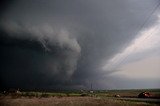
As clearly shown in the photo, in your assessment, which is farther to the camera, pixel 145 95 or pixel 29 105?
pixel 145 95

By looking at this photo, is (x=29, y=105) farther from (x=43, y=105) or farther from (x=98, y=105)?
(x=98, y=105)

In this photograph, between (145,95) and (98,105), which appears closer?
(98,105)

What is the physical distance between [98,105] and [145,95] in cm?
4500

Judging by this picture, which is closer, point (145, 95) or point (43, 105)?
point (43, 105)

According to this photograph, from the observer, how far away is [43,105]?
31.6 metres

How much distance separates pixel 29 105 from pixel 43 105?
6.75 feet

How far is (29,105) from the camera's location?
3130cm

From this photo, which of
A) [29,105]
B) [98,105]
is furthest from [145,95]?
[29,105]

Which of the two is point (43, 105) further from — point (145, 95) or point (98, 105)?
point (145, 95)

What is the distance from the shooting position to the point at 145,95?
70.5 m

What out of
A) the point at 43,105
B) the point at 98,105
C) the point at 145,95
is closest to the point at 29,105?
the point at 43,105

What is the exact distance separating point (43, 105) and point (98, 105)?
826cm

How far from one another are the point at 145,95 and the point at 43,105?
48064 mm
